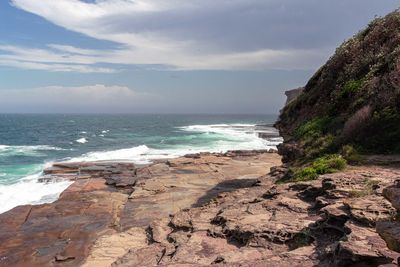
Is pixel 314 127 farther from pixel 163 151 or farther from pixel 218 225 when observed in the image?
pixel 163 151

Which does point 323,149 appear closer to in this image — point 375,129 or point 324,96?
point 375,129

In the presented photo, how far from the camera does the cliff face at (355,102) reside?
13.6 metres

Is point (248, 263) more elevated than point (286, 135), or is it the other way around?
point (286, 135)

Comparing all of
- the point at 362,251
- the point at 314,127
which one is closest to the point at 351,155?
the point at 314,127

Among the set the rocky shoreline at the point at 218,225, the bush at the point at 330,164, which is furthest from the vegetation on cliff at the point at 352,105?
the rocky shoreline at the point at 218,225

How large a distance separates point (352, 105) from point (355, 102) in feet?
0.55

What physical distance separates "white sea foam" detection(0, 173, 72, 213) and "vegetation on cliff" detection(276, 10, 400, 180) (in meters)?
13.8

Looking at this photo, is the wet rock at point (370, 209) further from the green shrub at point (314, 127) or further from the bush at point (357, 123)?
the green shrub at point (314, 127)

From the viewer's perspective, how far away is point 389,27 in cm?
1705

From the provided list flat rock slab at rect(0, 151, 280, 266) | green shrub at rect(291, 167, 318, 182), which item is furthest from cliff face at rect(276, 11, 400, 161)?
flat rock slab at rect(0, 151, 280, 266)

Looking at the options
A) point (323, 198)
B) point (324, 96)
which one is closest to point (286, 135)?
point (324, 96)

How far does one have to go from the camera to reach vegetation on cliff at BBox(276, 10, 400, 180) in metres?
13.5

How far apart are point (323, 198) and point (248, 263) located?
308cm

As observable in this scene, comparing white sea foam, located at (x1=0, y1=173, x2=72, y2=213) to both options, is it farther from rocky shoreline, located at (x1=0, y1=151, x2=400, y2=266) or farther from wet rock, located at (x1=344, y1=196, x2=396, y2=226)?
wet rock, located at (x1=344, y1=196, x2=396, y2=226)
